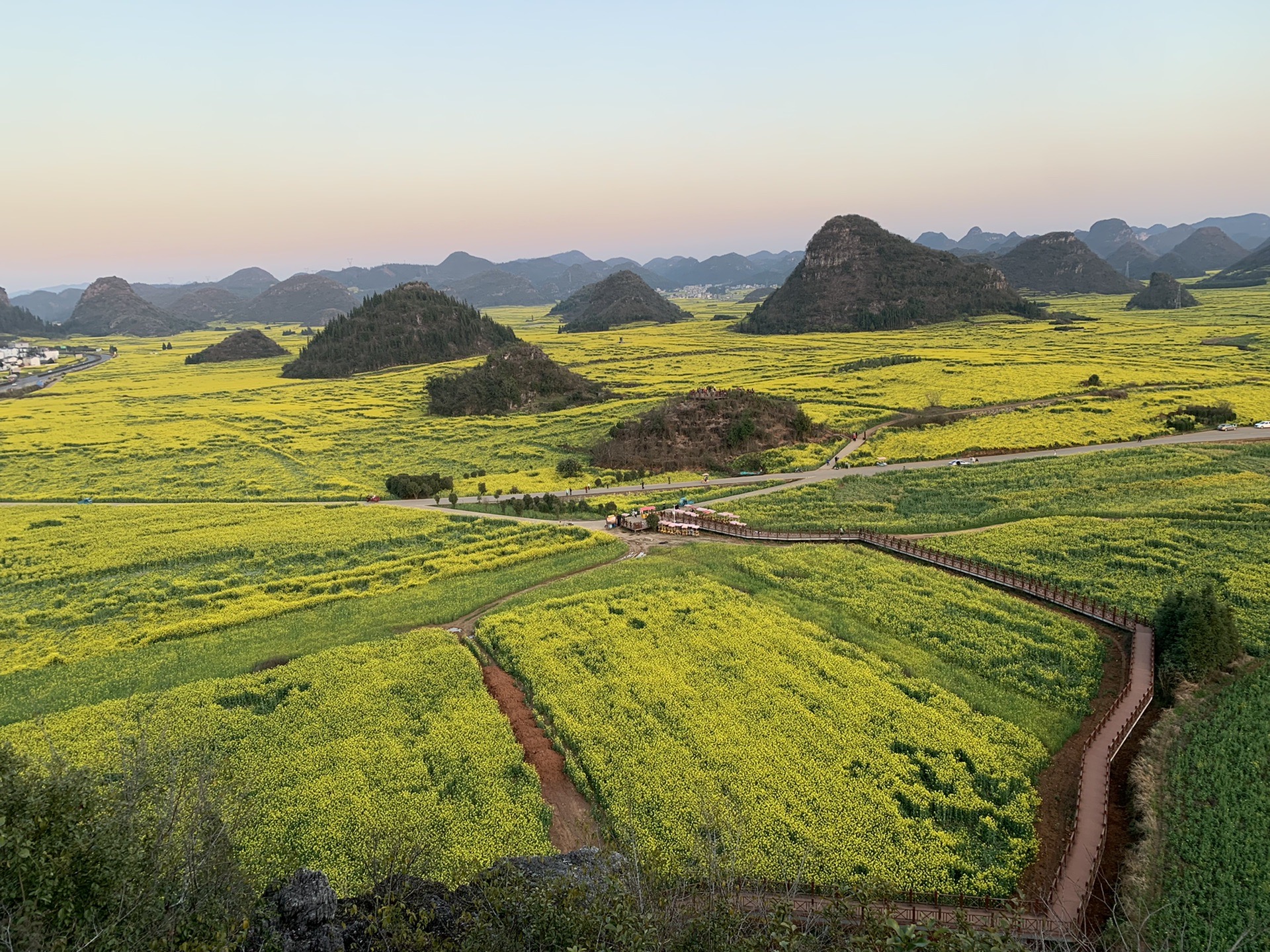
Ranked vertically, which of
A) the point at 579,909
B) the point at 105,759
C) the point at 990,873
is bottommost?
the point at 990,873

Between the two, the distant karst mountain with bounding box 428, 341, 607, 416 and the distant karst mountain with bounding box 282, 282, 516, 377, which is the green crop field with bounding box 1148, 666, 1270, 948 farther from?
the distant karst mountain with bounding box 282, 282, 516, 377

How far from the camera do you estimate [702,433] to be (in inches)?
3061

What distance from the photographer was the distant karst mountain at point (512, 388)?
11244 centimetres

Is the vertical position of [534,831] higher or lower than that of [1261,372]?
lower

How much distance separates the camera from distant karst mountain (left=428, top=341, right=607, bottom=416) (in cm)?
11244

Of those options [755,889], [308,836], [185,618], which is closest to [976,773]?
[755,889]

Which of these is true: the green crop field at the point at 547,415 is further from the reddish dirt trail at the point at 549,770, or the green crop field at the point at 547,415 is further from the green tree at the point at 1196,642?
the green tree at the point at 1196,642

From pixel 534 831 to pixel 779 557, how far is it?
28.4m

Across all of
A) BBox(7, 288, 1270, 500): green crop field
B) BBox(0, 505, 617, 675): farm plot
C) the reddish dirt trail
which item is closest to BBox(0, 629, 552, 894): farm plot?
the reddish dirt trail

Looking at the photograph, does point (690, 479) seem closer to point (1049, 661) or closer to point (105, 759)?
point (1049, 661)

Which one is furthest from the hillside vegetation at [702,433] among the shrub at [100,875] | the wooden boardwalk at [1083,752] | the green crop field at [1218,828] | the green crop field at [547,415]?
the shrub at [100,875]

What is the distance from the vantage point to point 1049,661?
32.3 m

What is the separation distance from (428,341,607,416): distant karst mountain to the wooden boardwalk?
71538 millimetres

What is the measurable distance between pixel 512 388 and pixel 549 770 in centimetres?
9397
